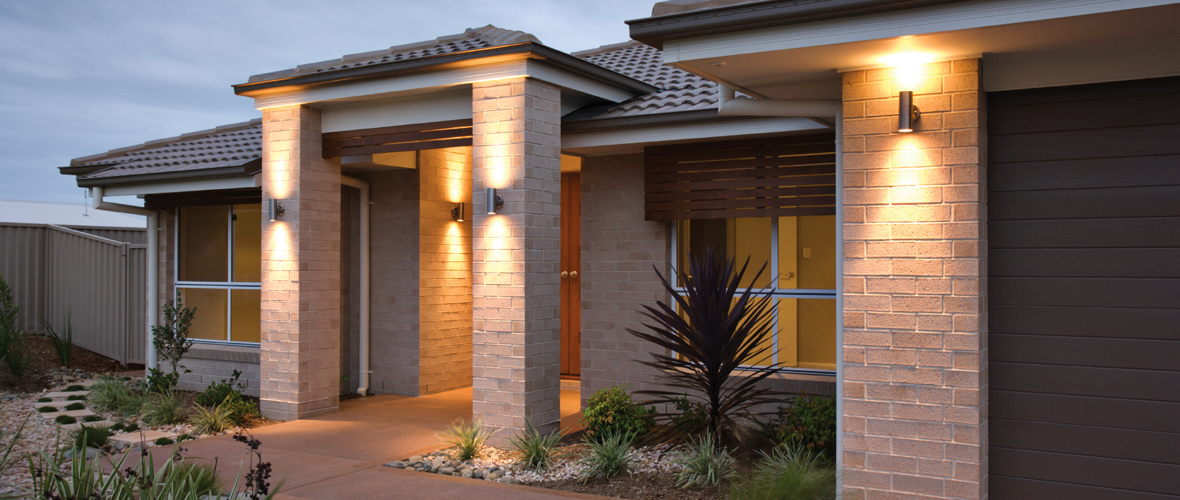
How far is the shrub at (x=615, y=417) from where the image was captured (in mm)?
6227

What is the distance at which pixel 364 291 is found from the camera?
9.23 metres

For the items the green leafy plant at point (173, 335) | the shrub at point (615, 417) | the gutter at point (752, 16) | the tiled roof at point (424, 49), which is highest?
the tiled roof at point (424, 49)

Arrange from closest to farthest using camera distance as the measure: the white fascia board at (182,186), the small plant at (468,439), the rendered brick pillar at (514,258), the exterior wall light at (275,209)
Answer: the small plant at (468,439) → the rendered brick pillar at (514,258) → the exterior wall light at (275,209) → the white fascia board at (182,186)

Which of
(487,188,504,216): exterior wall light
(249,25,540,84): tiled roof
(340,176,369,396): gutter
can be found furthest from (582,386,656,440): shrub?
(340,176,369,396): gutter

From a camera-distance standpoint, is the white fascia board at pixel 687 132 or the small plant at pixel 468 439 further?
the white fascia board at pixel 687 132

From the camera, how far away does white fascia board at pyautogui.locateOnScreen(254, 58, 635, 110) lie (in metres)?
6.47

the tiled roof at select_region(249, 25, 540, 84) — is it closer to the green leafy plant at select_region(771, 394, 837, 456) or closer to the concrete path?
the concrete path

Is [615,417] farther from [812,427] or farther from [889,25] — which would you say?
[889,25]

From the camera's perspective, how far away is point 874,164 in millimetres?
4375

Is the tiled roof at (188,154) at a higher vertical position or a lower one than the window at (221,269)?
higher

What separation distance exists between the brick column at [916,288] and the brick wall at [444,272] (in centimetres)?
570

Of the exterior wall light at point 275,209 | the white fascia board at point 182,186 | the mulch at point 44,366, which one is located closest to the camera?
the exterior wall light at point 275,209

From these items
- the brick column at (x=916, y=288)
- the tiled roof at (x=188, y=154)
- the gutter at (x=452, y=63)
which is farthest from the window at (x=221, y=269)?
the brick column at (x=916, y=288)

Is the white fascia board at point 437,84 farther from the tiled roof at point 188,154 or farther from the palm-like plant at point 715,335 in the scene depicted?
the palm-like plant at point 715,335
